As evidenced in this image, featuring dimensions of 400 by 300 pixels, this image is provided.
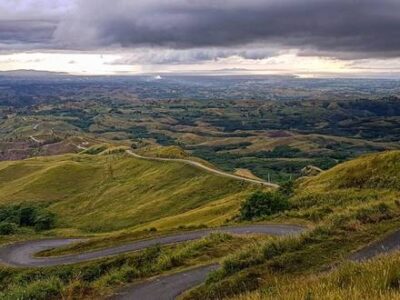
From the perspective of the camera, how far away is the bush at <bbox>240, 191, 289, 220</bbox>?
49.3 meters

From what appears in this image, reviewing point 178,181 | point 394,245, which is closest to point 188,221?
point 178,181

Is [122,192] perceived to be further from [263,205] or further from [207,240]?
[207,240]

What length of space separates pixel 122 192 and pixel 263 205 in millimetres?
70947

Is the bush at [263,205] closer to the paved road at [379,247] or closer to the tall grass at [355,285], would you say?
the paved road at [379,247]

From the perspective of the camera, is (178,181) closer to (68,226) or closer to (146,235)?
(68,226)

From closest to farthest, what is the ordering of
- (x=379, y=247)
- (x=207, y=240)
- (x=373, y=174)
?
Result: (x=379, y=247) → (x=207, y=240) → (x=373, y=174)

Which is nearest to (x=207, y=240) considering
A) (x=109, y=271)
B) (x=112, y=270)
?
(x=112, y=270)

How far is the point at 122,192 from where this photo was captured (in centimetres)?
11694

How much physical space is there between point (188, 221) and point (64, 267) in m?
32.6

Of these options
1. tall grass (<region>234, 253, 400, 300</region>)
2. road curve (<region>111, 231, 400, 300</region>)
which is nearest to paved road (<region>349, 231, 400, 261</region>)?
road curve (<region>111, 231, 400, 300</region>)

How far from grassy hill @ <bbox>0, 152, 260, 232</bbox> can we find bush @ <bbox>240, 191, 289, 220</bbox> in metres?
18.5

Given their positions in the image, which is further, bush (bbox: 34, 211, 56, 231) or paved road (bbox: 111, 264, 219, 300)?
bush (bbox: 34, 211, 56, 231)

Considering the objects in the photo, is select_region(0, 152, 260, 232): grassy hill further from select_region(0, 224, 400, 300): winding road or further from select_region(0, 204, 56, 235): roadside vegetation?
select_region(0, 224, 400, 300): winding road

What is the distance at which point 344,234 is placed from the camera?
22.0 m
